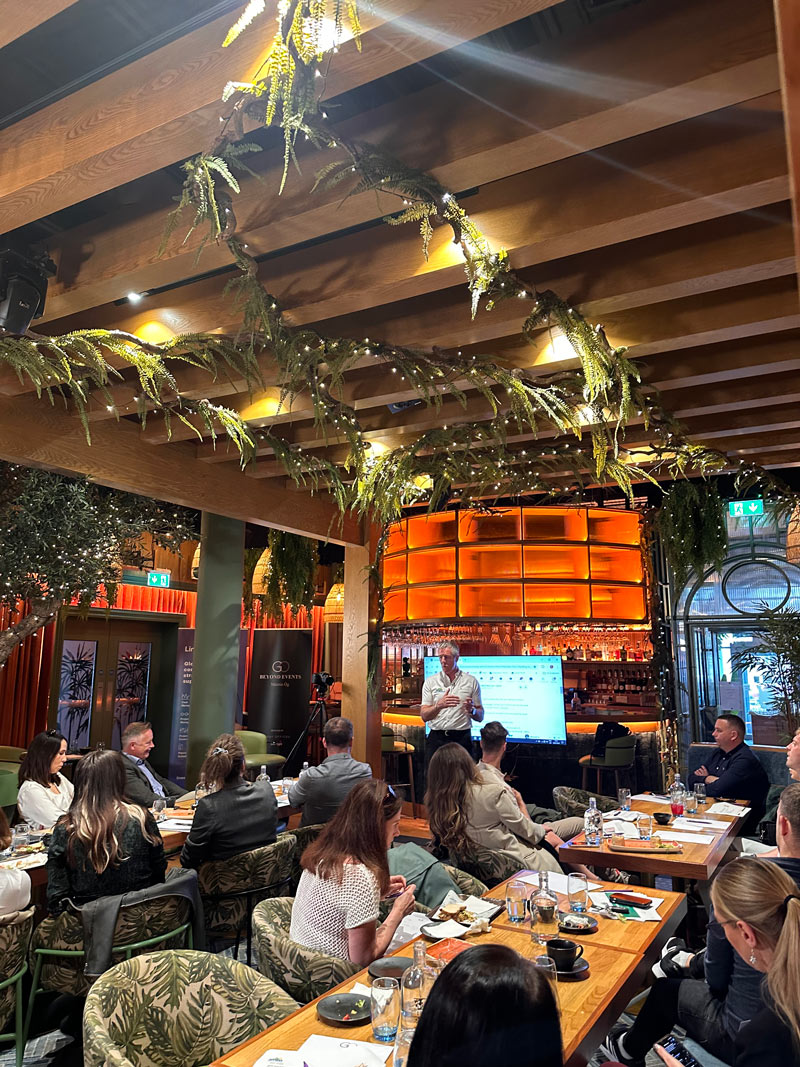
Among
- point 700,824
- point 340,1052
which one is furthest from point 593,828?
point 340,1052

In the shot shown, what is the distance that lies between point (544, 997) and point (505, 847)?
2956 millimetres

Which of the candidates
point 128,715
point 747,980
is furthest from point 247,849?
point 128,715

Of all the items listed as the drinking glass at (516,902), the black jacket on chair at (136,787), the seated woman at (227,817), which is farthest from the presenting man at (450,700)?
the drinking glass at (516,902)

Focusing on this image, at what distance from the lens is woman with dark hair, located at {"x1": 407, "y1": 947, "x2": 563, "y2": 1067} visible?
1444 mm

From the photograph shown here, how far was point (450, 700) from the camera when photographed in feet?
22.1

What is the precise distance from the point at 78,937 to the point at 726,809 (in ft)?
13.6

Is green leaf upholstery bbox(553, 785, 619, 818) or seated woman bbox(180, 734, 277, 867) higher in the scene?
seated woman bbox(180, 734, 277, 867)

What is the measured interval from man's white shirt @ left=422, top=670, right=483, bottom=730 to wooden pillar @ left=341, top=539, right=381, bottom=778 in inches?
41.1

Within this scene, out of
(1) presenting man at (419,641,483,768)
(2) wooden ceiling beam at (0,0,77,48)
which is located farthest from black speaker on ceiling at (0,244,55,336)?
(1) presenting man at (419,641,483,768)

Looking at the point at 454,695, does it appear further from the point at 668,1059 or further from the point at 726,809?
the point at 668,1059

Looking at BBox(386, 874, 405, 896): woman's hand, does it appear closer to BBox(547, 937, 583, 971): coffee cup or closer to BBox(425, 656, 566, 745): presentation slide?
BBox(547, 937, 583, 971): coffee cup

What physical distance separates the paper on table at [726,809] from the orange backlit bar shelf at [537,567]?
99.9 inches

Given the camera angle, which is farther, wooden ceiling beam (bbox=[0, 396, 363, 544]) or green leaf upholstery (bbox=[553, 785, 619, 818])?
green leaf upholstery (bbox=[553, 785, 619, 818])

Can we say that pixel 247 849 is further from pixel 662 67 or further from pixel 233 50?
pixel 662 67
